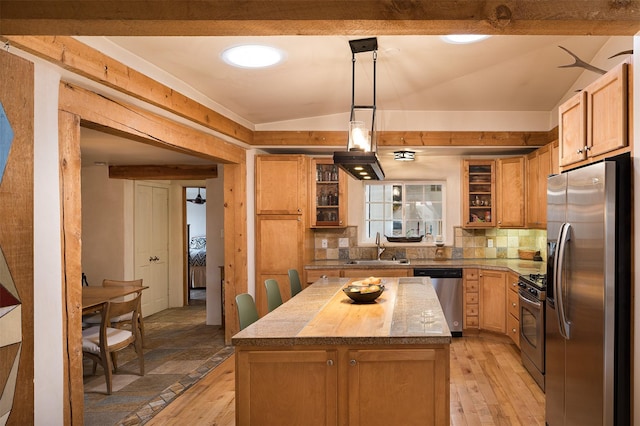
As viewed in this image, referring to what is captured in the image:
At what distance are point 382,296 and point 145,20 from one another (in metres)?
2.62

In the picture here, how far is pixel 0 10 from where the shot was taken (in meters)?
1.87

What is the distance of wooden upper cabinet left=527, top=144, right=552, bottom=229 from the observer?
5.12 metres

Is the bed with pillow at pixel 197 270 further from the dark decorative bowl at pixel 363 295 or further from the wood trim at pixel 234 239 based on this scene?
the dark decorative bowl at pixel 363 295

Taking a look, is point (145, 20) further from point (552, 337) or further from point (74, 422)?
point (552, 337)

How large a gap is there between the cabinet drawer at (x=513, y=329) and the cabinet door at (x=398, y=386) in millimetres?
2864

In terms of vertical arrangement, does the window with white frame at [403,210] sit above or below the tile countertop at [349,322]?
above

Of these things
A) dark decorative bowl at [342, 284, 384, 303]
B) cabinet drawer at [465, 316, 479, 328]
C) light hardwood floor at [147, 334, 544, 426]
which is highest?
dark decorative bowl at [342, 284, 384, 303]

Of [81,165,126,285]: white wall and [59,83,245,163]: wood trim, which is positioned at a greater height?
[59,83,245,163]: wood trim

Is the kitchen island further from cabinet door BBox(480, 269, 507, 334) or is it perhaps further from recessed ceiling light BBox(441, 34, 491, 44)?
cabinet door BBox(480, 269, 507, 334)

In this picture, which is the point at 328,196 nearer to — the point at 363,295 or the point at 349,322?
the point at 363,295

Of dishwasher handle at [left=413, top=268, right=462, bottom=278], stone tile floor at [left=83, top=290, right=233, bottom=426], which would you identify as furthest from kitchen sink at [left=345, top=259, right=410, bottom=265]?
stone tile floor at [left=83, top=290, right=233, bottom=426]

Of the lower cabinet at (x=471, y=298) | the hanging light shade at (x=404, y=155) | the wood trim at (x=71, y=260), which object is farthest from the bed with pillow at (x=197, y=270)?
the wood trim at (x=71, y=260)

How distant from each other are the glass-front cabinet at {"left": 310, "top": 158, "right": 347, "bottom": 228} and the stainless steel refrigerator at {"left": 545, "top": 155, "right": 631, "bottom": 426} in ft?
11.1

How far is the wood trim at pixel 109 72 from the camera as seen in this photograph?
2.29 meters
